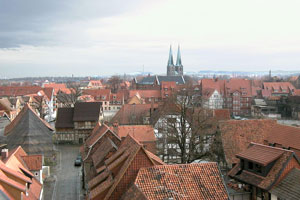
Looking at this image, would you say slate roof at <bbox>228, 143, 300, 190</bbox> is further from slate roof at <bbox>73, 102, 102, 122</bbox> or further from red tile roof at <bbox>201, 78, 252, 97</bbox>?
red tile roof at <bbox>201, 78, 252, 97</bbox>

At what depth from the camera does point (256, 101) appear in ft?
314

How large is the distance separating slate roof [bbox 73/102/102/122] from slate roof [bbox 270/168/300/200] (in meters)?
40.6

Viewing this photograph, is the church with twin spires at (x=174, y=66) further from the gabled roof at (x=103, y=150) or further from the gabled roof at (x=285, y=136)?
the gabled roof at (x=103, y=150)

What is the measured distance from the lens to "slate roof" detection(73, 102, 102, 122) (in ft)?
195

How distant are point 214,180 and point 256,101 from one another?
82.0m

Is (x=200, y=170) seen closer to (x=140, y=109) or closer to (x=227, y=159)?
(x=227, y=159)

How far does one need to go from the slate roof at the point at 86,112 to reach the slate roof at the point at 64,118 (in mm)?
1297

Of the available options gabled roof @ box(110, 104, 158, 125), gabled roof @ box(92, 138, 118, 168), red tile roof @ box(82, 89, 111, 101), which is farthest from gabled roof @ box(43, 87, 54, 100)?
gabled roof @ box(92, 138, 118, 168)

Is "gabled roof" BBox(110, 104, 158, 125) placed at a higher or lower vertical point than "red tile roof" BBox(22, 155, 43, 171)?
higher

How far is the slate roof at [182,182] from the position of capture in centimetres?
1709

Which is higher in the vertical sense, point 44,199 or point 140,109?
point 140,109

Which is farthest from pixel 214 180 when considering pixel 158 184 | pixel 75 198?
pixel 75 198

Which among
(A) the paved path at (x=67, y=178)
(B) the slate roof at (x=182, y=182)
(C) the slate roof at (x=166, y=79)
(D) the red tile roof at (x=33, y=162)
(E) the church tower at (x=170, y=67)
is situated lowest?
(A) the paved path at (x=67, y=178)

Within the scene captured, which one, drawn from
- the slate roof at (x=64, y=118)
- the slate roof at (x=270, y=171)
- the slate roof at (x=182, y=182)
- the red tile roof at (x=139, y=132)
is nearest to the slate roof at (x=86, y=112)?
the slate roof at (x=64, y=118)
